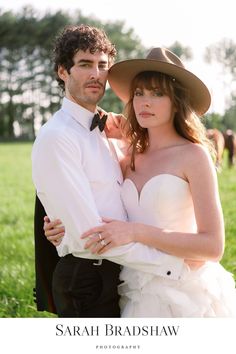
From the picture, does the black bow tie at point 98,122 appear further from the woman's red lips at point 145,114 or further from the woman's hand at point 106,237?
the woman's hand at point 106,237

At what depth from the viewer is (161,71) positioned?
2.79 m

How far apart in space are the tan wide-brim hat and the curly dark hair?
132mm

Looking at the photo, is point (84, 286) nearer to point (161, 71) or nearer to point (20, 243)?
point (161, 71)

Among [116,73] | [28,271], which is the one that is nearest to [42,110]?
[28,271]

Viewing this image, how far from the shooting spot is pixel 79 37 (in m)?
2.87

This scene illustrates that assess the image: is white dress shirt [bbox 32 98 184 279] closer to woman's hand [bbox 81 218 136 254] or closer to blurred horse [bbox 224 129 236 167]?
woman's hand [bbox 81 218 136 254]

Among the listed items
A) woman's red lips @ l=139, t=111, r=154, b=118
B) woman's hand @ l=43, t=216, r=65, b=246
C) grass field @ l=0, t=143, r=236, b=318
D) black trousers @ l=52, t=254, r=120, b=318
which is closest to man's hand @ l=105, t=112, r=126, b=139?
woman's red lips @ l=139, t=111, r=154, b=118

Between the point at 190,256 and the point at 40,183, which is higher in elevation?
the point at 40,183

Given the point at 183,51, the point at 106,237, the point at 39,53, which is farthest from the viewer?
the point at 39,53

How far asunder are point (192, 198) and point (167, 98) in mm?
541

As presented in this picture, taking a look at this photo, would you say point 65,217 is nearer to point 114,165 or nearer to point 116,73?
point 114,165

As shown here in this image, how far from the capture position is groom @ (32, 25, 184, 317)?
253 cm

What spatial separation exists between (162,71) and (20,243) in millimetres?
3513

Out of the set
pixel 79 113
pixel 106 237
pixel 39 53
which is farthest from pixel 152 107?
pixel 39 53
